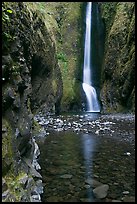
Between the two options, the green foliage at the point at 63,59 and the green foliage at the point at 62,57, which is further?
the green foliage at the point at 62,57

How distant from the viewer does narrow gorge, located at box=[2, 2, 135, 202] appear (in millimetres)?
5559

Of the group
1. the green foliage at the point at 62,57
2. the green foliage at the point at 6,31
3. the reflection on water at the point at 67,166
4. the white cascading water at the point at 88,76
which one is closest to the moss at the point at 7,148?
the green foliage at the point at 6,31

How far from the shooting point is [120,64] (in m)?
26.0

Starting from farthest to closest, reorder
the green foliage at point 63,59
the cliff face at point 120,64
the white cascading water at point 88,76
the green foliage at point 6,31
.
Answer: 1. the green foliage at point 63,59
2. the white cascading water at point 88,76
3. the cliff face at point 120,64
4. the green foliage at point 6,31

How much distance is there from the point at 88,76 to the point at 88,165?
2427cm

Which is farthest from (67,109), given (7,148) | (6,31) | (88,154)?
(7,148)

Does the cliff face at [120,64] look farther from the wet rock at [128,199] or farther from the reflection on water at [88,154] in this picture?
the wet rock at [128,199]

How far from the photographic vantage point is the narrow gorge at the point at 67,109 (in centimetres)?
556

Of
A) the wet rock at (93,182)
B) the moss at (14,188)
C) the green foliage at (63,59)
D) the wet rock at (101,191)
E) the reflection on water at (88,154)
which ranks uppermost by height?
the green foliage at (63,59)

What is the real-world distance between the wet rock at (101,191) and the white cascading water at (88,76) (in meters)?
21.5

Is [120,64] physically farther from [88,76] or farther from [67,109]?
[88,76]

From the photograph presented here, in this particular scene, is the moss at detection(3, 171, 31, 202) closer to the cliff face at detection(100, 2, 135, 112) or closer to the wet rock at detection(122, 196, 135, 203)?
the wet rock at detection(122, 196, 135, 203)

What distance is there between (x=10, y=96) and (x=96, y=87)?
2633 cm

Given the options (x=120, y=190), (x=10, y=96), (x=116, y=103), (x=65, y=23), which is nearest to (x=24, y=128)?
(x=10, y=96)
